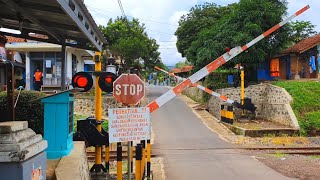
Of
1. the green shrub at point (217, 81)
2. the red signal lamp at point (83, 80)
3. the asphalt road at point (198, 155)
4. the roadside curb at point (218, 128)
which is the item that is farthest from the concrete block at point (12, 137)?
the green shrub at point (217, 81)

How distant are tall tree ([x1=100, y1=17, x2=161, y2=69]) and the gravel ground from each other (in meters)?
12.6

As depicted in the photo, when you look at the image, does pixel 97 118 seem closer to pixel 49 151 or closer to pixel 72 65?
pixel 49 151

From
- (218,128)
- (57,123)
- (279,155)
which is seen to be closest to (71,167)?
(57,123)

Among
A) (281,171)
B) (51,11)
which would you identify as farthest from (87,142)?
(281,171)

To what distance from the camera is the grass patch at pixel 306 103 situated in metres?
19.4

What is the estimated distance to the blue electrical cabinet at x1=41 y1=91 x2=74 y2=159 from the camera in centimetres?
623

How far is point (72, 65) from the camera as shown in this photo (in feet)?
90.3

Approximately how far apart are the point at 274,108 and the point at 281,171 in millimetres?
12240

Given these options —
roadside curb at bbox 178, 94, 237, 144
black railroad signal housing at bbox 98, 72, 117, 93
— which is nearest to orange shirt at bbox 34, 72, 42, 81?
roadside curb at bbox 178, 94, 237, 144

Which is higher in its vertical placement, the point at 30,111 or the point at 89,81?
the point at 89,81

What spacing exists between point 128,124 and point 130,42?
28.7 meters

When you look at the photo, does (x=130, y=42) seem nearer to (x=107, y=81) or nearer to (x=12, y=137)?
(x=107, y=81)

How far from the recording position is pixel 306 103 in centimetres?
2106

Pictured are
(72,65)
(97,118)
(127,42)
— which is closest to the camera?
(97,118)
